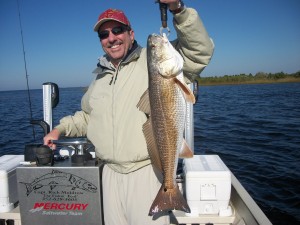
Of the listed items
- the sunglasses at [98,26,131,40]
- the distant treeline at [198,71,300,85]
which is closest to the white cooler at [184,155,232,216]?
the sunglasses at [98,26,131,40]

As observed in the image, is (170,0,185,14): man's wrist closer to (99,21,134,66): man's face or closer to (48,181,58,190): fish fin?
(99,21,134,66): man's face

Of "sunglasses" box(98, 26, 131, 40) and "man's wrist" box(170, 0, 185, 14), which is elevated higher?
"man's wrist" box(170, 0, 185, 14)

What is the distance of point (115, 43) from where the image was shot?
3.15m

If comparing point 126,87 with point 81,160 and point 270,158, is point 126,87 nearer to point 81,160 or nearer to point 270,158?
point 81,160

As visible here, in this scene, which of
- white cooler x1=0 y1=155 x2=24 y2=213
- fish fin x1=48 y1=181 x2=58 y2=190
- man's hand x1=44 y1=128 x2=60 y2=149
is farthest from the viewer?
white cooler x1=0 y1=155 x2=24 y2=213

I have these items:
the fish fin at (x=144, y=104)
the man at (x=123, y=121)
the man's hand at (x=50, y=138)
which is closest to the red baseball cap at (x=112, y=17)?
the man at (x=123, y=121)

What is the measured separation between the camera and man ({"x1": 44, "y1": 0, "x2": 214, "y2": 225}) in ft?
9.64

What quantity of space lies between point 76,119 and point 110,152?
977mm

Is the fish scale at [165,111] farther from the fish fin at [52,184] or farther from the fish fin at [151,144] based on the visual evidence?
the fish fin at [52,184]

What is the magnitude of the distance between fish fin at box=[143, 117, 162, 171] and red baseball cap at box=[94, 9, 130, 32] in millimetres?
1198

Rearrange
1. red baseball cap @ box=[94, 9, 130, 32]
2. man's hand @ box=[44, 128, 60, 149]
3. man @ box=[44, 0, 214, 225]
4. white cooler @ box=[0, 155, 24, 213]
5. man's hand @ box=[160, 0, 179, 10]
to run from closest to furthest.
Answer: man's hand @ box=[160, 0, 179, 10]
man @ box=[44, 0, 214, 225]
red baseball cap @ box=[94, 9, 130, 32]
man's hand @ box=[44, 128, 60, 149]
white cooler @ box=[0, 155, 24, 213]

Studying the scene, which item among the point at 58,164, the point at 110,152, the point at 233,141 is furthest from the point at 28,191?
the point at 233,141

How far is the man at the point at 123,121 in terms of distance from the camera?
2.94 m

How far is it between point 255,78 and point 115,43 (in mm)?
87149
